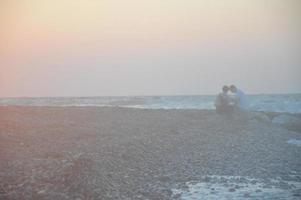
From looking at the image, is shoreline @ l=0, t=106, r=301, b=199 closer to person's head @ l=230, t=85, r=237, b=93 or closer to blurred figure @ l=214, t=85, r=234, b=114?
blurred figure @ l=214, t=85, r=234, b=114

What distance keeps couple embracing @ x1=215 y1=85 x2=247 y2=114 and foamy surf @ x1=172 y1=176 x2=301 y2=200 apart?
4109 mm

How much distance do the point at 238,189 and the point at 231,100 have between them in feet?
14.9

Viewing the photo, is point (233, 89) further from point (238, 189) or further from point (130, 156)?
point (238, 189)

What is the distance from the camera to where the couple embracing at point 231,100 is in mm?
8562

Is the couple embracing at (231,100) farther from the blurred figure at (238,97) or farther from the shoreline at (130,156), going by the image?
the shoreline at (130,156)

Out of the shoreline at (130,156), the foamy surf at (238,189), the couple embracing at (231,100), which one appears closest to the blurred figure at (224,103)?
the couple embracing at (231,100)

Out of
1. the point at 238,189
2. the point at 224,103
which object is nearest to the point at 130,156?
the point at 238,189

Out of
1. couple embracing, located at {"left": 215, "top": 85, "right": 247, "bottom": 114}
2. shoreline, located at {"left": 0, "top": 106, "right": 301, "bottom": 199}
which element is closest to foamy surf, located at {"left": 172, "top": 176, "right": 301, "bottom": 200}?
shoreline, located at {"left": 0, "top": 106, "right": 301, "bottom": 199}

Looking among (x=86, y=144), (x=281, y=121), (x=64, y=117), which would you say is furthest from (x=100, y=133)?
(x=281, y=121)

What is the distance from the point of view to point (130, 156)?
507 centimetres

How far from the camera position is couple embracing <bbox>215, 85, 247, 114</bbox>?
337 inches

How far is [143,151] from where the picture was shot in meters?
5.37

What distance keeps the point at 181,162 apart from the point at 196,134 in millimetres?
1844

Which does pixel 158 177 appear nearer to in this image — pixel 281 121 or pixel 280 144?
pixel 280 144
